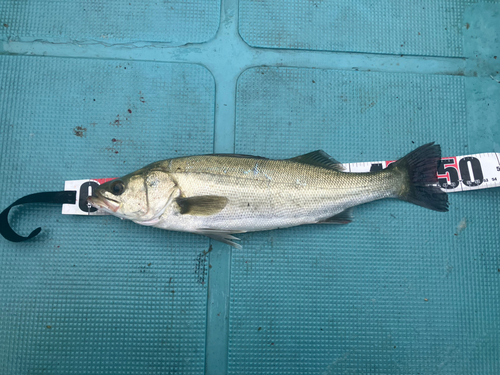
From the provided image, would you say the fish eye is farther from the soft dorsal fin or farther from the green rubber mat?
the soft dorsal fin

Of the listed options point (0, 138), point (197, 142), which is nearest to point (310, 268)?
point (197, 142)

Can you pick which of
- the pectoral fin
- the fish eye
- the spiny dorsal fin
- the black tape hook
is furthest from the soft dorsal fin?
the black tape hook

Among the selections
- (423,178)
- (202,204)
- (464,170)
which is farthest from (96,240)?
(464,170)

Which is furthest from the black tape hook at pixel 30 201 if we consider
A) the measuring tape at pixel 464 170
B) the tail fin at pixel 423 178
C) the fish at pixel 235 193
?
the tail fin at pixel 423 178

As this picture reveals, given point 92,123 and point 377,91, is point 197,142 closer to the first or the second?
point 92,123

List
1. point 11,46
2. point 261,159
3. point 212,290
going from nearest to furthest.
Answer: point 261,159, point 212,290, point 11,46

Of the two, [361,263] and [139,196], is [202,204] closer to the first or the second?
[139,196]
